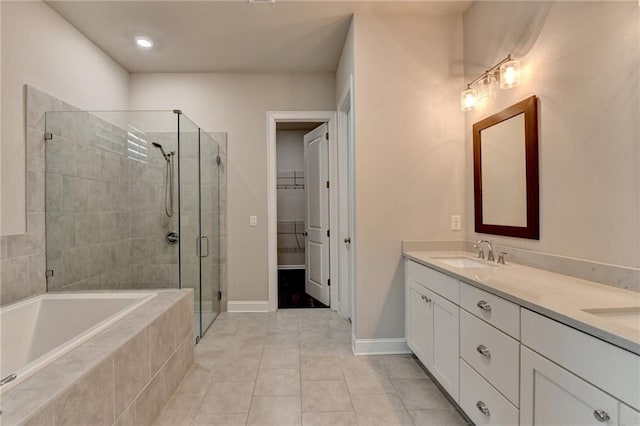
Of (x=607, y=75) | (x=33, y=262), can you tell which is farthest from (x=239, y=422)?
(x=607, y=75)

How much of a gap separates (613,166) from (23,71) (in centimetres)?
352

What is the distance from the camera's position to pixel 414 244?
7.77ft

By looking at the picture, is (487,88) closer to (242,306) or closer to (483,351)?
(483,351)

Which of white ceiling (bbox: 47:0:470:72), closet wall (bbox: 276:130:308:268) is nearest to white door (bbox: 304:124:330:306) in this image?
white ceiling (bbox: 47:0:470:72)

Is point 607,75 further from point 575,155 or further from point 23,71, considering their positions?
point 23,71

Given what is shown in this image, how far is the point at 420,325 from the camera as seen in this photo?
2076 mm

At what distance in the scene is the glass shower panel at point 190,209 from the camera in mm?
2652

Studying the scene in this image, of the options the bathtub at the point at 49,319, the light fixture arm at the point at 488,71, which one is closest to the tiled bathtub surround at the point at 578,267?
A: the light fixture arm at the point at 488,71

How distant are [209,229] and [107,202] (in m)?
0.94

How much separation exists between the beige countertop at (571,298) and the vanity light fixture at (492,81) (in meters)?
1.16

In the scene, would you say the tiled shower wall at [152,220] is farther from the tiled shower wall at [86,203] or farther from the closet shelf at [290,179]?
the closet shelf at [290,179]

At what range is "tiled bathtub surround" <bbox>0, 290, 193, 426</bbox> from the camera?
94 centimetres

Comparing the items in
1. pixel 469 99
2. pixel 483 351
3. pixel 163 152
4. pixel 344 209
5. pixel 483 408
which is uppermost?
pixel 469 99

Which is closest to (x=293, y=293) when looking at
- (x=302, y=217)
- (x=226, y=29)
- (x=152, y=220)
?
(x=302, y=217)
